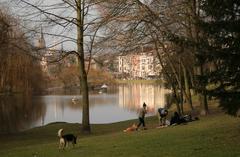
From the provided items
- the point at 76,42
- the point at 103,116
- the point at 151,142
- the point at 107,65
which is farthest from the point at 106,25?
the point at 103,116

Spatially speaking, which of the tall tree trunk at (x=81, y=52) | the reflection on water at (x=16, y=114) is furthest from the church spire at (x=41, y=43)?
the reflection on water at (x=16, y=114)

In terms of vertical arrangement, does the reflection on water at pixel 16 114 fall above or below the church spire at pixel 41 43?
below

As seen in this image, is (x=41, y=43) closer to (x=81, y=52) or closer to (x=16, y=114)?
(x=81, y=52)

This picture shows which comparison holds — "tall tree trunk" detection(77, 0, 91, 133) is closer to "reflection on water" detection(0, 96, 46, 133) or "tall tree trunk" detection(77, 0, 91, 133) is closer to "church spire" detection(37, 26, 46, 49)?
"church spire" detection(37, 26, 46, 49)

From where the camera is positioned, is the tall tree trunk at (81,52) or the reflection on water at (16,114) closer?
the tall tree trunk at (81,52)

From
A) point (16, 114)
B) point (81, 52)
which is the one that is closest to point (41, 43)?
point (81, 52)

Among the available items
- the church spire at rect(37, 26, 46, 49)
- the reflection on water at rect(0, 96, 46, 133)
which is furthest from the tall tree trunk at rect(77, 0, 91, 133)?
the reflection on water at rect(0, 96, 46, 133)

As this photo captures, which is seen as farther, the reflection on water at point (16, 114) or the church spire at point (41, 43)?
the reflection on water at point (16, 114)

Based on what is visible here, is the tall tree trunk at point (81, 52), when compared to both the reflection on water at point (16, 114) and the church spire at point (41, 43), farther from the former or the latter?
the reflection on water at point (16, 114)

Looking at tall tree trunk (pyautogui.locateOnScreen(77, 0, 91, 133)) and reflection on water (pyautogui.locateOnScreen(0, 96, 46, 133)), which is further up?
tall tree trunk (pyautogui.locateOnScreen(77, 0, 91, 133))

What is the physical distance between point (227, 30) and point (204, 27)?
2.21 feet

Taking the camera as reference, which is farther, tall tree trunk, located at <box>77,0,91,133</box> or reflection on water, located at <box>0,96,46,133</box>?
reflection on water, located at <box>0,96,46,133</box>

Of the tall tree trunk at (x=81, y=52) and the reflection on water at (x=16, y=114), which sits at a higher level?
the tall tree trunk at (x=81, y=52)

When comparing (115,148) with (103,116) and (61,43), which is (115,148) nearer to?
(61,43)
